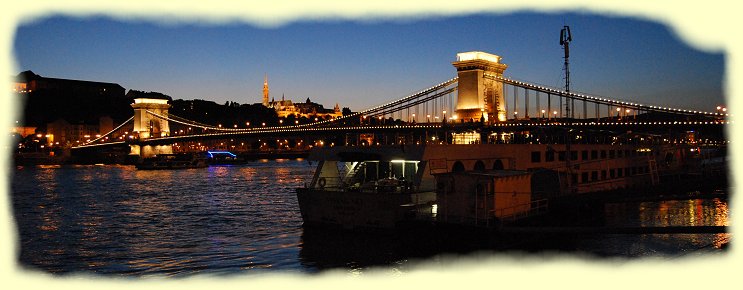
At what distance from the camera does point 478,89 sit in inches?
3049

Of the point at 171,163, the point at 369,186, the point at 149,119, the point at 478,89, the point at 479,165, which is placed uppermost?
the point at 149,119

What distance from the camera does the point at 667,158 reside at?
47656mm

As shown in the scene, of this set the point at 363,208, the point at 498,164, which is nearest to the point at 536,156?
the point at 498,164

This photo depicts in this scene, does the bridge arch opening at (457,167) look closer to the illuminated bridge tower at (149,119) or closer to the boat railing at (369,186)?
the boat railing at (369,186)

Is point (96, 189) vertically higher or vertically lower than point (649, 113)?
lower

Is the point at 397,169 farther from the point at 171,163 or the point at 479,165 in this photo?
the point at 171,163

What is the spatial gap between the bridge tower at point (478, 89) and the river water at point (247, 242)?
43.7 meters

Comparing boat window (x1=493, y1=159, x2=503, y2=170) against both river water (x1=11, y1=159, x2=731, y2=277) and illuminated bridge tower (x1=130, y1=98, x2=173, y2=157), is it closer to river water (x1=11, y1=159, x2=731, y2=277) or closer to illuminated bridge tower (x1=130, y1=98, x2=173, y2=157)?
river water (x1=11, y1=159, x2=731, y2=277)

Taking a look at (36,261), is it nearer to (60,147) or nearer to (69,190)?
(69,190)

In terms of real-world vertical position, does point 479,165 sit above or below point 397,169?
above

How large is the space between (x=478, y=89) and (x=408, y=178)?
56.6m

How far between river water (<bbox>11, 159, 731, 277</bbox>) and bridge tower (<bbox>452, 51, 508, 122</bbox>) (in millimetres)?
43743

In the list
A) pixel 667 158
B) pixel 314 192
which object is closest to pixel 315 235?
pixel 314 192

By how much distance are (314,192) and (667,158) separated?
116 ft
